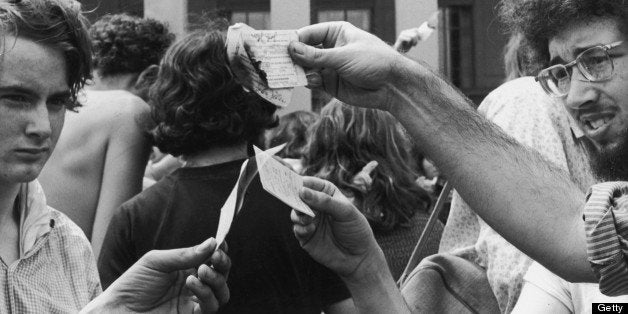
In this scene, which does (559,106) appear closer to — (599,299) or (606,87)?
(606,87)

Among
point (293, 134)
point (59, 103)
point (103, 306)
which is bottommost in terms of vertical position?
point (293, 134)

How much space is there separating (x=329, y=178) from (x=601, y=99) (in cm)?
126

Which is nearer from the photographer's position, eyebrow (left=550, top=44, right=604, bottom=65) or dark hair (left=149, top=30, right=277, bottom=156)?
eyebrow (left=550, top=44, right=604, bottom=65)

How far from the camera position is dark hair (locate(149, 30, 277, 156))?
292cm

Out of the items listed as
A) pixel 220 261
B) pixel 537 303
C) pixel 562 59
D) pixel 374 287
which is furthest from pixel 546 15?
pixel 220 261

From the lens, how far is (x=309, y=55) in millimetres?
1962

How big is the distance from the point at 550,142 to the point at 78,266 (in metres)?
1.37

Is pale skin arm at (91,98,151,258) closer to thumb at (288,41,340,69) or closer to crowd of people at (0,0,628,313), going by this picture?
crowd of people at (0,0,628,313)

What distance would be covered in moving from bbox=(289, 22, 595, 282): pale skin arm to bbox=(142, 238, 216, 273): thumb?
42 centimetres

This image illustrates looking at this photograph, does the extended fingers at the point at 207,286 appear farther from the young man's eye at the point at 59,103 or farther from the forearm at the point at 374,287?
the young man's eye at the point at 59,103

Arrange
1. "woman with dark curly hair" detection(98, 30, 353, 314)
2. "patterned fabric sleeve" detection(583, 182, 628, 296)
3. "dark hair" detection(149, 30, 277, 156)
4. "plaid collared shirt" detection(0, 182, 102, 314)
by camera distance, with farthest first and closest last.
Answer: "dark hair" detection(149, 30, 277, 156) → "woman with dark curly hair" detection(98, 30, 353, 314) → "plaid collared shirt" detection(0, 182, 102, 314) → "patterned fabric sleeve" detection(583, 182, 628, 296)

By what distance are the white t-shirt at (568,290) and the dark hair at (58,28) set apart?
1219 mm

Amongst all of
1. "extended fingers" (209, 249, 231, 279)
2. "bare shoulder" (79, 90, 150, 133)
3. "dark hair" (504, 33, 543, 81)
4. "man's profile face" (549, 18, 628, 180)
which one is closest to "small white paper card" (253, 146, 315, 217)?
"extended fingers" (209, 249, 231, 279)

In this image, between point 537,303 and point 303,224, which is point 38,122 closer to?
point 303,224
